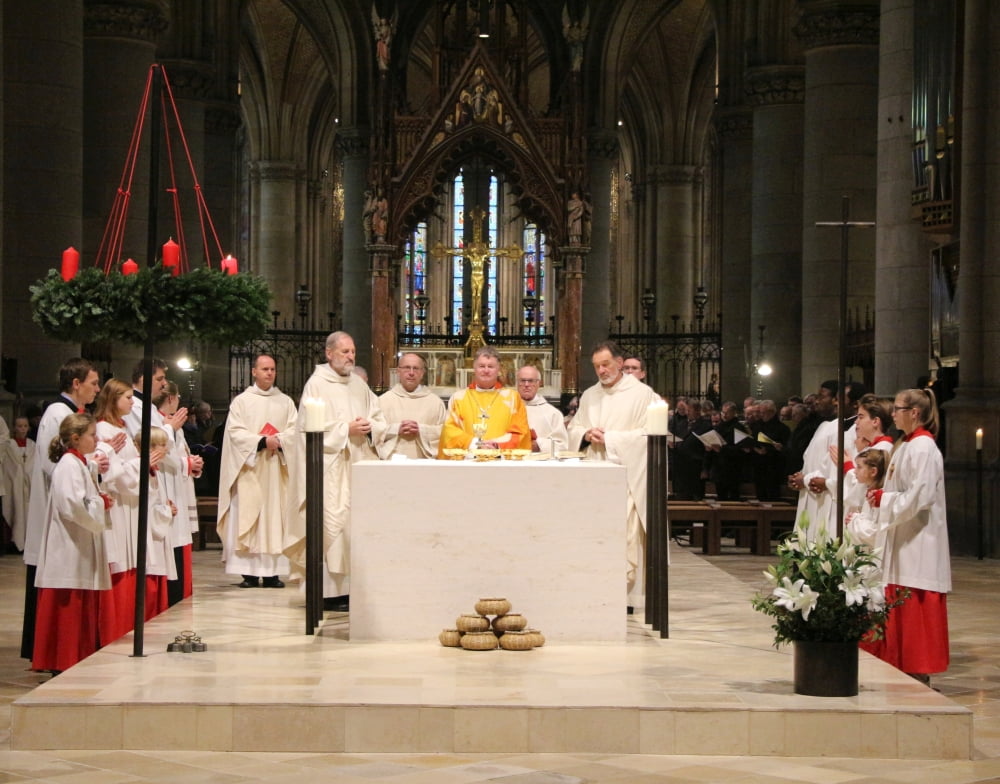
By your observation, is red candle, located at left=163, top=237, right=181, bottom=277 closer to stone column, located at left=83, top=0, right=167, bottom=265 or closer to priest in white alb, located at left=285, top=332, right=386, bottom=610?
priest in white alb, located at left=285, top=332, right=386, bottom=610

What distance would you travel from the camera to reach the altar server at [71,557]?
330 inches

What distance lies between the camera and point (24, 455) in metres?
15.7

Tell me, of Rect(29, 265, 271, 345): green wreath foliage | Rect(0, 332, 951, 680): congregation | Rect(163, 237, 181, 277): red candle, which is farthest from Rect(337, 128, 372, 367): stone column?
Rect(163, 237, 181, 277): red candle

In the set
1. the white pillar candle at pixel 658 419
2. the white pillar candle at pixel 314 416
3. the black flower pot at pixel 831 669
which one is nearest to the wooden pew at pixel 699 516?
the white pillar candle at pixel 658 419

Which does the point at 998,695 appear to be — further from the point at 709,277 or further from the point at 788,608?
the point at 709,277

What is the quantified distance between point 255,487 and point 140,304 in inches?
173

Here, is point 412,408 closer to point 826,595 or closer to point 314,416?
point 314,416

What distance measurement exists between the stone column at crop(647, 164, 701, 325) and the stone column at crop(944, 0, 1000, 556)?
24.4 meters

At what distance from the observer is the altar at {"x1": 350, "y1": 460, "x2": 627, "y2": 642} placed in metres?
8.67

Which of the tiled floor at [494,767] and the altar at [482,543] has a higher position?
the altar at [482,543]

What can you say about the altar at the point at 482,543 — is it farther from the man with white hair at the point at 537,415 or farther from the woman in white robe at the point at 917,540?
the man with white hair at the point at 537,415

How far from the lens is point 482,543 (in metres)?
8.69

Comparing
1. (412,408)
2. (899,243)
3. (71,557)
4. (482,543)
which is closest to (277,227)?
(899,243)

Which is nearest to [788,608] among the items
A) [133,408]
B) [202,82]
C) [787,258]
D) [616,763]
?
[616,763]
